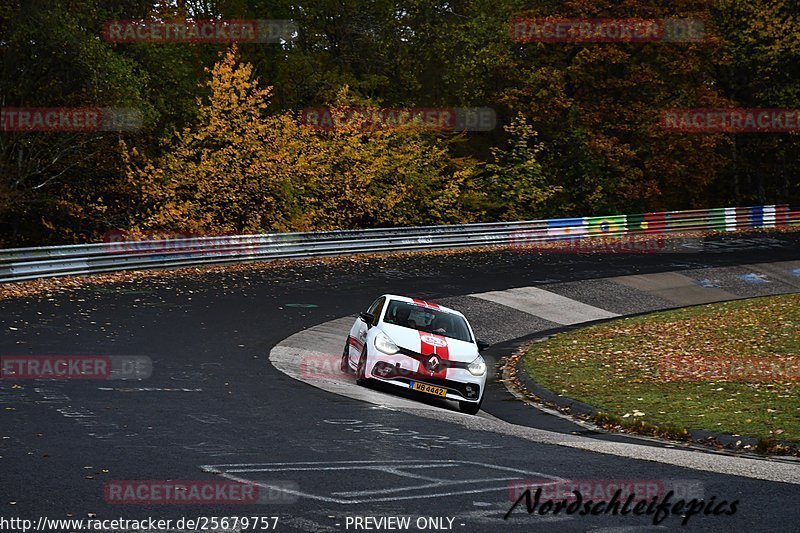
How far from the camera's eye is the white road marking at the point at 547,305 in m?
26.6

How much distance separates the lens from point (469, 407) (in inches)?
597

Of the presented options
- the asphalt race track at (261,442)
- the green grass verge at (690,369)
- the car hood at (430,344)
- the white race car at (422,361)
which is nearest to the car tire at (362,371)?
the white race car at (422,361)

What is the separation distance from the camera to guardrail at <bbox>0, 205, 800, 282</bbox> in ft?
85.9

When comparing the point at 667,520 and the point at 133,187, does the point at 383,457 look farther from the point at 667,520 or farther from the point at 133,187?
the point at 133,187

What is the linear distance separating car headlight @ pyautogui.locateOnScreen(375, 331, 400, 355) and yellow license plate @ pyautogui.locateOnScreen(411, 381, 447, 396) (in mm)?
581

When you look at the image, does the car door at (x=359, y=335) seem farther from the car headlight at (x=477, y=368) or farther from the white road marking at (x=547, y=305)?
the white road marking at (x=547, y=305)

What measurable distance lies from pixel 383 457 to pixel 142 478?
2522 mm

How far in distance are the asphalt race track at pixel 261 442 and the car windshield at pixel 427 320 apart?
1.30 meters

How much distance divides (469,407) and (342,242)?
18.7m

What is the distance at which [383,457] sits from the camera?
10203 mm

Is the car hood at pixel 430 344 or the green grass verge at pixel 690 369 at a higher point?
the car hood at pixel 430 344

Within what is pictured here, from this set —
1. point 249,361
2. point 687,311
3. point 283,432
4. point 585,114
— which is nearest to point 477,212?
point 585,114

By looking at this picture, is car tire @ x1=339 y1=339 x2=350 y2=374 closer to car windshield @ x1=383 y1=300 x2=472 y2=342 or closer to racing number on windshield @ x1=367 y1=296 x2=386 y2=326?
racing number on windshield @ x1=367 y1=296 x2=386 y2=326

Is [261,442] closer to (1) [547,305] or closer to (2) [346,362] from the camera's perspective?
(2) [346,362]
